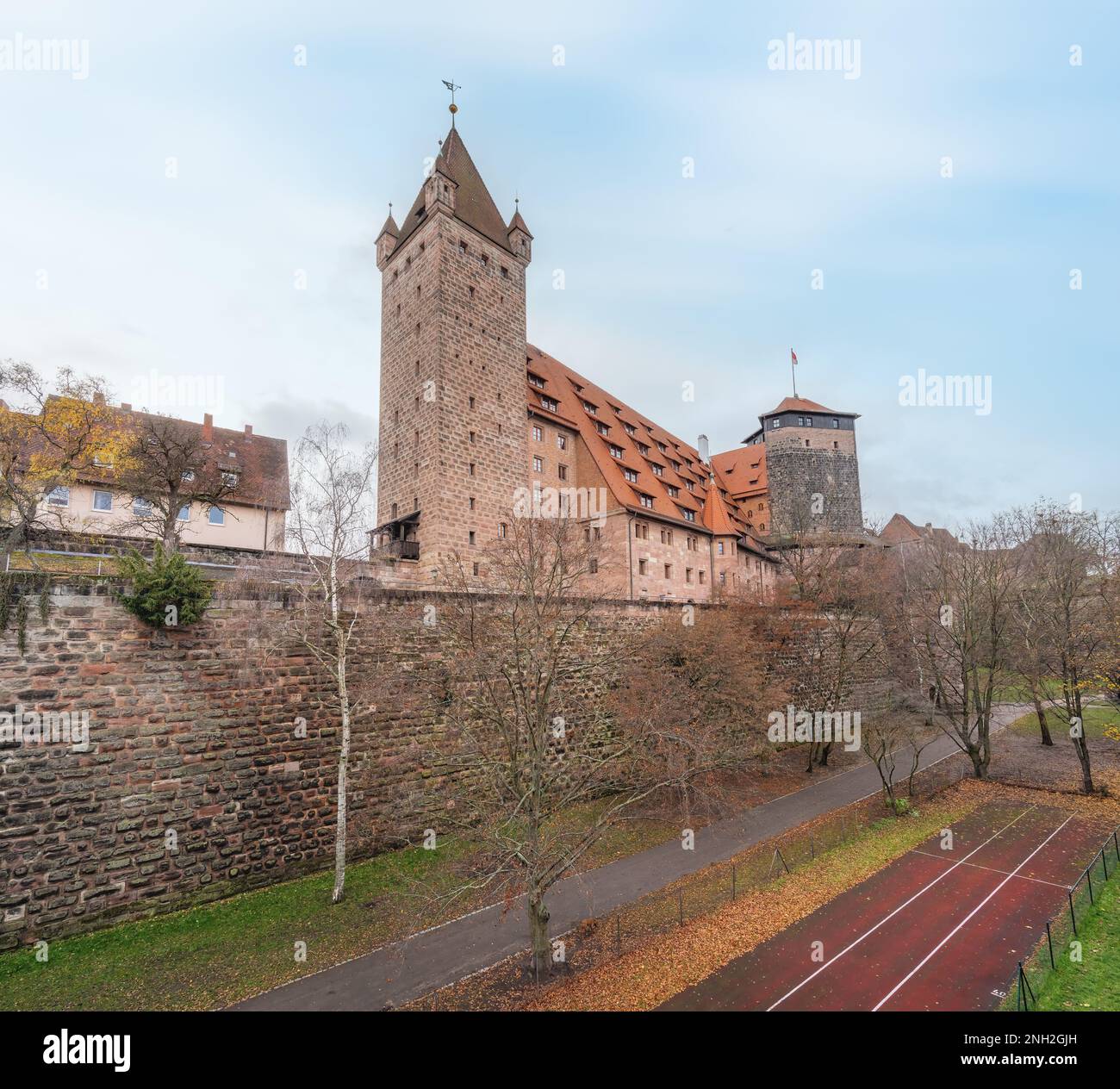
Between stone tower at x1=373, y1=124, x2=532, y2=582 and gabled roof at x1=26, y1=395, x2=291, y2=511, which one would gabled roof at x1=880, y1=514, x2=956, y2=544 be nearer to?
stone tower at x1=373, y1=124, x2=532, y2=582

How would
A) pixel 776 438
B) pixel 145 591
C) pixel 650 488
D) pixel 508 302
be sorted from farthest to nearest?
pixel 776 438
pixel 650 488
pixel 508 302
pixel 145 591

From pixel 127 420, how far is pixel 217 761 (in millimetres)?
15263

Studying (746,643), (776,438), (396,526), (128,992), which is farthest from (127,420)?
(776,438)

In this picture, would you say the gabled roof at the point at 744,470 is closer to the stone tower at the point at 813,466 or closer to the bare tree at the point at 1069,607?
the stone tower at the point at 813,466

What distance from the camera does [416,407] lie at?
99.2 ft

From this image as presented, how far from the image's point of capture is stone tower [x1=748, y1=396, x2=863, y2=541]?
5334 centimetres

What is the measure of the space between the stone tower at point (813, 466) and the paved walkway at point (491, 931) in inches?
1496

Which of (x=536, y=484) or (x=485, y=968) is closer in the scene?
(x=485, y=968)

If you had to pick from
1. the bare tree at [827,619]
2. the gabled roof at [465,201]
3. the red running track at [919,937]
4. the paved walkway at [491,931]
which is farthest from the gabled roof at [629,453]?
the red running track at [919,937]

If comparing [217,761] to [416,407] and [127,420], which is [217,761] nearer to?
[127,420]

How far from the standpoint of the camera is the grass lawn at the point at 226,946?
372 inches

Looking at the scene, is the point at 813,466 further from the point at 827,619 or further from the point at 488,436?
the point at 488,436

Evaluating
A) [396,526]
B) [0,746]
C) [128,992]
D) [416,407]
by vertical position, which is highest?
[416,407]

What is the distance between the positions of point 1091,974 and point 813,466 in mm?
48927
